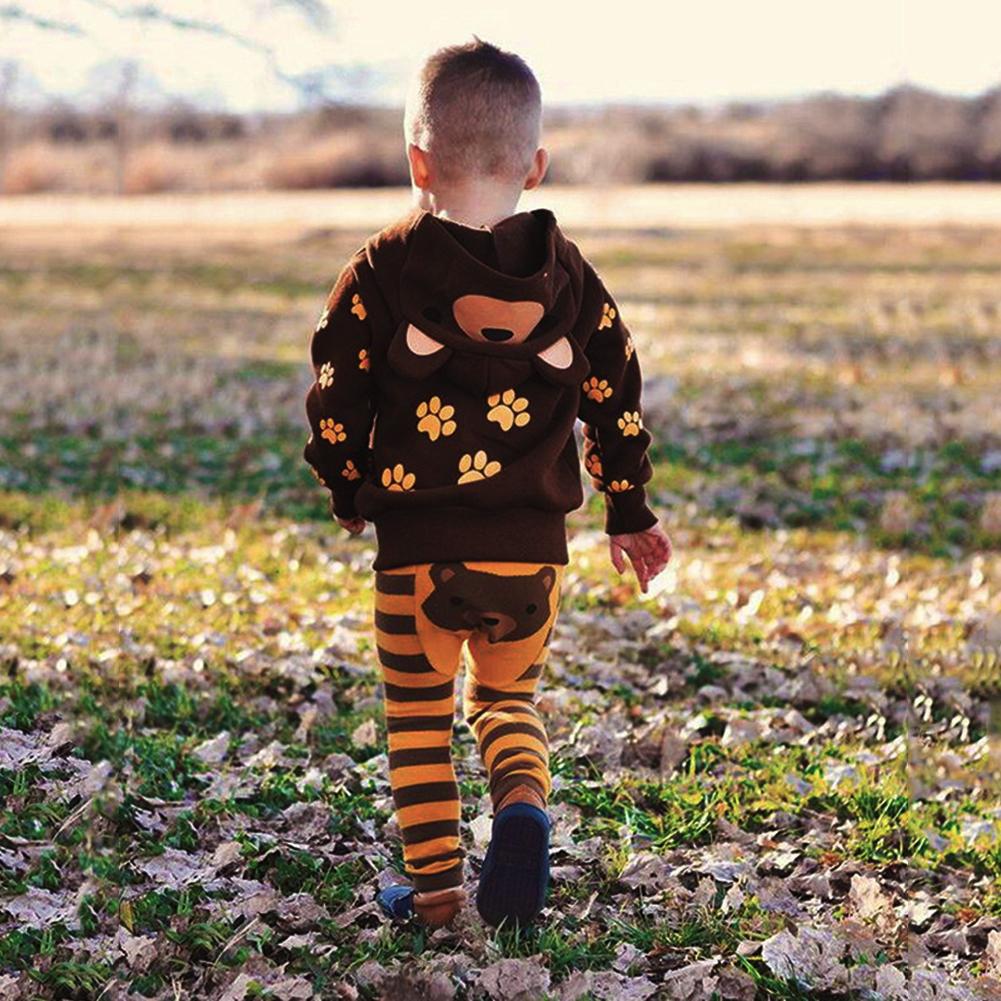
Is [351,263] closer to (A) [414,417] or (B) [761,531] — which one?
(A) [414,417]

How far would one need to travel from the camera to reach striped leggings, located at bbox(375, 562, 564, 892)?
3.55m

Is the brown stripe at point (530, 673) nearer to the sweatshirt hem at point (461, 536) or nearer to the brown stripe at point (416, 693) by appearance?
the brown stripe at point (416, 693)

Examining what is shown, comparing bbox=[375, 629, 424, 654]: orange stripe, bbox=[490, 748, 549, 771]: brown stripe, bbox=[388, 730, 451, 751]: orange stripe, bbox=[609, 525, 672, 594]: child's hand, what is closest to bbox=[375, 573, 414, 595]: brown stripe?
bbox=[375, 629, 424, 654]: orange stripe

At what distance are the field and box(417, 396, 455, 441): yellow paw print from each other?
1262mm

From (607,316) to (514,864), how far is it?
1.36 metres

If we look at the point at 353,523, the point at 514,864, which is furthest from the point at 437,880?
the point at 353,523

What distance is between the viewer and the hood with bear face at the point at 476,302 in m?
3.43

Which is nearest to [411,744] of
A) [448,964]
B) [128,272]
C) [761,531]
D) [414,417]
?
[448,964]

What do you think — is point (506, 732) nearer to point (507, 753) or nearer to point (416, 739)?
point (507, 753)

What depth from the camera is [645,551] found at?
4023mm

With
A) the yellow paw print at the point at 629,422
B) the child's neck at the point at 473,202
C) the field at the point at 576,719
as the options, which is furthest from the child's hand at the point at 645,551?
the child's neck at the point at 473,202

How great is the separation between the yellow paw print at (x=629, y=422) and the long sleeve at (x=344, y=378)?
657 millimetres

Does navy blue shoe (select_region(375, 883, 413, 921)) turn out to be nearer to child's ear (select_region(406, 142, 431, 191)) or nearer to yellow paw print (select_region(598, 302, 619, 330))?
yellow paw print (select_region(598, 302, 619, 330))

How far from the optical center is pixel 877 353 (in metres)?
14.3
